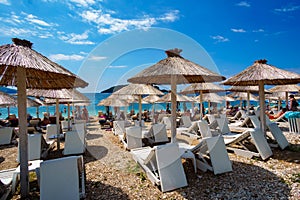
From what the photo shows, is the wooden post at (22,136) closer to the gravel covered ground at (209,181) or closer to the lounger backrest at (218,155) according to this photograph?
the gravel covered ground at (209,181)

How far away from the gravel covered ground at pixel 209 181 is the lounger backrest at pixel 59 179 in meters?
0.43

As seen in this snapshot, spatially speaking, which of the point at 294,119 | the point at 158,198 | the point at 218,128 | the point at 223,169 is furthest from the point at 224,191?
the point at 294,119

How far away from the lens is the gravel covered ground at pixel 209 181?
278cm

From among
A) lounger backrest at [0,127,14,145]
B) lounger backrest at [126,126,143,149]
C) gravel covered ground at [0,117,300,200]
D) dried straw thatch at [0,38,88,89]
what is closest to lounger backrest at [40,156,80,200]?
gravel covered ground at [0,117,300,200]

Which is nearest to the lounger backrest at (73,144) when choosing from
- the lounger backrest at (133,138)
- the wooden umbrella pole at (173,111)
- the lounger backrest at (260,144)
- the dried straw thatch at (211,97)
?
the lounger backrest at (133,138)

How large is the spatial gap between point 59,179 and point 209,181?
245 centimetres

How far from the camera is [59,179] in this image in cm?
246

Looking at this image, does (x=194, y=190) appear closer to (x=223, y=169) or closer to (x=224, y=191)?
(x=224, y=191)

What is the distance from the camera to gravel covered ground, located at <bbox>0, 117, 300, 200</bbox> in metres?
2.78

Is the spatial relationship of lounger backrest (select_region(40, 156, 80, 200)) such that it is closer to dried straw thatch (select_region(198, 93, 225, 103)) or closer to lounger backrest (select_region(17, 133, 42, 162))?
lounger backrest (select_region(17, 133, 42, 162))

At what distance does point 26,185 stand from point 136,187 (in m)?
1.71

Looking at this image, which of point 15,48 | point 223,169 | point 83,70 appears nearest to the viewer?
point 15,48


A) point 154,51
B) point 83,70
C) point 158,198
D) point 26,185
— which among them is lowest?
point 158,198

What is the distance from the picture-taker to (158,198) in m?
2.72
